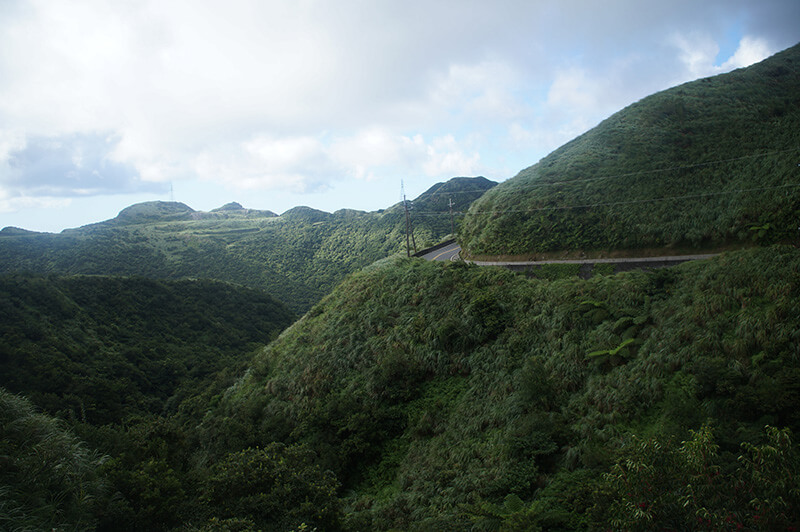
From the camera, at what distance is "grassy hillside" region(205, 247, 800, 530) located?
650 centimetres

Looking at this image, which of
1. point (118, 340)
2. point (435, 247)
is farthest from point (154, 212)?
point (435, 247)

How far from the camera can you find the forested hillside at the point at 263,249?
68.4 meters

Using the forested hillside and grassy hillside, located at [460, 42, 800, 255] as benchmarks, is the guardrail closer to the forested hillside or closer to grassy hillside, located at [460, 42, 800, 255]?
grassy hillside, located at [460, 42, 800, 255]

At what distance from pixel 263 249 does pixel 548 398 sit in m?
92.2

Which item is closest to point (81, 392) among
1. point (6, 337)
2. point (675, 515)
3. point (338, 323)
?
point (6, 337)

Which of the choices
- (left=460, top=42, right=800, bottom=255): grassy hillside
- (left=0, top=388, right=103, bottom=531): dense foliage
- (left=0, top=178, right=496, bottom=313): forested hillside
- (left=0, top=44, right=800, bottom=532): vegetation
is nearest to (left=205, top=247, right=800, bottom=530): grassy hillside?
(left=0, top=44, right=800, bottom=532): vegetation

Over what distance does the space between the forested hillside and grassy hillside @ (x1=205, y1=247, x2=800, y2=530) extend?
41435 mm

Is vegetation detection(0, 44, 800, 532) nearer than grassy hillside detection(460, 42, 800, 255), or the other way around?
vegetation detection(0, 44, 800, 532)

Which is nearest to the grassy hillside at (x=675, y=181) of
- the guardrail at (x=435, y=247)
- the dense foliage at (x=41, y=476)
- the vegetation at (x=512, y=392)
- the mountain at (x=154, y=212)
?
the vegetation at (x=512, y=392)

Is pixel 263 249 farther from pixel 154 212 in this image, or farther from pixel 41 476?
pixel 154 212

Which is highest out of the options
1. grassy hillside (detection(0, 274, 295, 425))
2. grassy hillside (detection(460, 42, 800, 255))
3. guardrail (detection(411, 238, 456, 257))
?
grassy hillside (detection(460, 42, 800, 255))

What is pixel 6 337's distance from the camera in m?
28.8

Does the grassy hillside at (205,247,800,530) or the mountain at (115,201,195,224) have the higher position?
the mountain at (115,201,195,224)

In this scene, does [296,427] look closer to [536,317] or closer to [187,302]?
[536,317]
